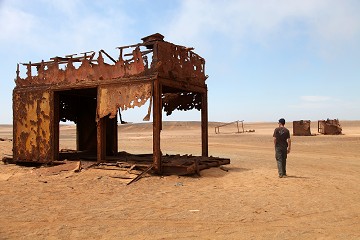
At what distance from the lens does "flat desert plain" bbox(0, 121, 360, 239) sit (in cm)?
589

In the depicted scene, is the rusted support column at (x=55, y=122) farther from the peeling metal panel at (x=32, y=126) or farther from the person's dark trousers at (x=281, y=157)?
the person's dark trousers at (x=281, y=157)

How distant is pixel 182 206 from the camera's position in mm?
7559

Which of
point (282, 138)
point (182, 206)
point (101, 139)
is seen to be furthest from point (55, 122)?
point (282, 138)

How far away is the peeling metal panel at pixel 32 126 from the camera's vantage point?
43.1ft

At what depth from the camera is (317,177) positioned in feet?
36.4

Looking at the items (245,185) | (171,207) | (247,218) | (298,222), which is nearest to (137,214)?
(171,207)

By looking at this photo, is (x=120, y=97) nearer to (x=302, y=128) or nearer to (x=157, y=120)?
(x=157, y=120)

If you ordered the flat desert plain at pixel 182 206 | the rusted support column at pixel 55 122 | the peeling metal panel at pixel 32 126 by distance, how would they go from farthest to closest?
the peeling metal panel at pixel 32 126, the rusted support column at pixel 55 122, the flat desert plain at pixel 182 206

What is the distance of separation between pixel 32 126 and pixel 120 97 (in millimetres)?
4100

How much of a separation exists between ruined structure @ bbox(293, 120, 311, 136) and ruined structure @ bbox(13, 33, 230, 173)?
78.1ft

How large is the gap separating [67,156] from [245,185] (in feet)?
24.6

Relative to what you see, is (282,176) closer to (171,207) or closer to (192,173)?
(192,173)

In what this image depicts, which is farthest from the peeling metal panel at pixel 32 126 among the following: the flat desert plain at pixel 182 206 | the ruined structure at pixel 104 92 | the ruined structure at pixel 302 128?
the ruined structure at pixel 302 128

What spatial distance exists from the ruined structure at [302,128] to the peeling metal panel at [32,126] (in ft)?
88.7
